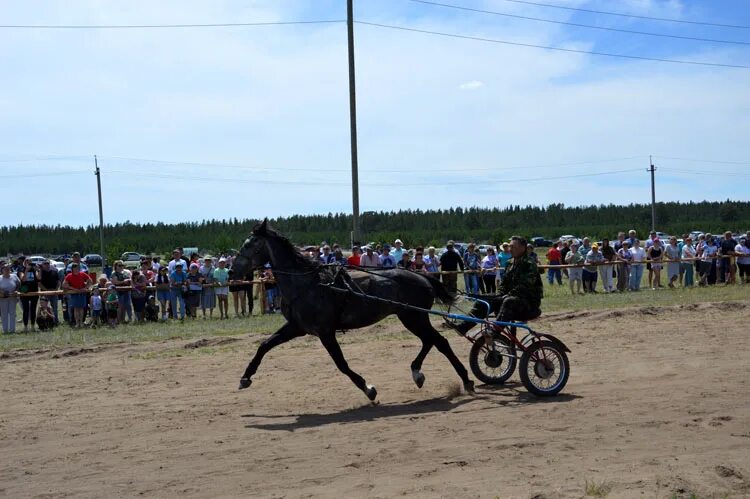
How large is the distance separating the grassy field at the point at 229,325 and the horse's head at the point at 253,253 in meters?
6.98

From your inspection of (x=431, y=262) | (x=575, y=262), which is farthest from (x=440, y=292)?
(x=575, y=262)

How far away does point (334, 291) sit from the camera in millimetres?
10719

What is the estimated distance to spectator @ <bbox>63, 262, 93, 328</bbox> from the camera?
20594 mm

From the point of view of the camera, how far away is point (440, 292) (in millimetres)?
11539

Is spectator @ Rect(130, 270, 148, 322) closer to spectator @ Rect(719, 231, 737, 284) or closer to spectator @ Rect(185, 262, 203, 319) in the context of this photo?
spectator @ Rect(185, 262, 203, 319)

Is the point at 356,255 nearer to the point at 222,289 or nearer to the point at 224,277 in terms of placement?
the point at 224,277

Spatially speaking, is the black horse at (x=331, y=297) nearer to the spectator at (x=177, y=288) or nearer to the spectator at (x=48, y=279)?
the spectator at (x=177, y=288)

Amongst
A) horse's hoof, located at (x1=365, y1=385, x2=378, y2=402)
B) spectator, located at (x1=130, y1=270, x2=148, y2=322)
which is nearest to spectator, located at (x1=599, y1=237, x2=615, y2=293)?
spectator, located at (x1=130, y1=270, x2=148, y2=322)

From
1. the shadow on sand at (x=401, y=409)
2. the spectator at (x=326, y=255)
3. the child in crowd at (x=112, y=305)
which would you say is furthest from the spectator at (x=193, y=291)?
the shadow on sand at (x=401, y=409)

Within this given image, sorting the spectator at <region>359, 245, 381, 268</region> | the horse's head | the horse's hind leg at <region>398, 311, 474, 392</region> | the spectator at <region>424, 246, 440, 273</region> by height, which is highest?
the horse's head

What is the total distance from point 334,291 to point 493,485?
421 centimetres

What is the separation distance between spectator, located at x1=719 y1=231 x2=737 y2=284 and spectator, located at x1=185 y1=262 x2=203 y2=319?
1622cm

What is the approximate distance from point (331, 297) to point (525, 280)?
239 centimetres

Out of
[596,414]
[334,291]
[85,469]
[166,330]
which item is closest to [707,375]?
[596,414]
